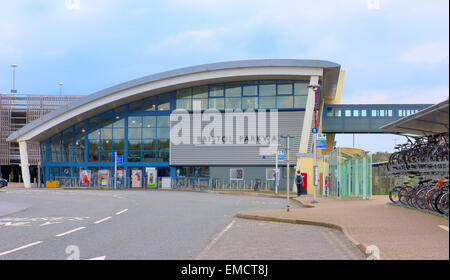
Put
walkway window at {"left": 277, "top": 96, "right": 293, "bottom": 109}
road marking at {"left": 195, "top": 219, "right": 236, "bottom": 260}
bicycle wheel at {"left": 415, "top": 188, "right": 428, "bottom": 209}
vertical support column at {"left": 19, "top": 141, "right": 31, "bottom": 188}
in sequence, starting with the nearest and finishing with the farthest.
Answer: road marking at {"left": 195, "top": 219, "right": 236, "bottom": 260}, bicycle wheel at {"left": 415, "top": 188, "right": 428, "bottom": 209}, walkway window at {"left": 277, "top": 96, "right": 293, "bottom": 109}, vertical support column at {"left": 19, "top": 141, "right": 31, "bottom": 188}

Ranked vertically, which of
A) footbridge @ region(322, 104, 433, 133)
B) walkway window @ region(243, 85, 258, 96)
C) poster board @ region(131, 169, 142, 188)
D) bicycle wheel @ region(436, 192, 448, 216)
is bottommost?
poster board @ region(131, 169, 142, 188)

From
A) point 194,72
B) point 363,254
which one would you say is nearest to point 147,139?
point 194,72

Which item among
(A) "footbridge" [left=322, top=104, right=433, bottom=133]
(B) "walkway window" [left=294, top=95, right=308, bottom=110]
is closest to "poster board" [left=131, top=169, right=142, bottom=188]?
(B) "walkway window" [left=294, top=95, right=308, bottom=110]

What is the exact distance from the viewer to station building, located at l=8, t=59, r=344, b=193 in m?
41.5

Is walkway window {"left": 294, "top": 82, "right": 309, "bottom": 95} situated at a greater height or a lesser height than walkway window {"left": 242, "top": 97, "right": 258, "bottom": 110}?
greater

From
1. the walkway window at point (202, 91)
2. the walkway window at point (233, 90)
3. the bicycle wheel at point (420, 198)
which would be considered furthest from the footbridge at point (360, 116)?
the bicycle wheel at point (420, 198)

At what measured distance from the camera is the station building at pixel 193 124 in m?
41.5

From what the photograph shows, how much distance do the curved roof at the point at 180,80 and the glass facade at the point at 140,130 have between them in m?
1.02

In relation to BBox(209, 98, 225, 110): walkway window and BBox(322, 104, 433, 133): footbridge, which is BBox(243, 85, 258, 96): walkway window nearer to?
BBox(209, 98, 225, 110): walkway window

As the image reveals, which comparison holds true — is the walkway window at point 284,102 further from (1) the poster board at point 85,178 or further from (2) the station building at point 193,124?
(1) the poster board at point 85,178

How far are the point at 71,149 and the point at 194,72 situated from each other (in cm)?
1569

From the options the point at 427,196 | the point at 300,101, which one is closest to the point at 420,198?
the point at 427,196

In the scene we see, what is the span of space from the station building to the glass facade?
0.29ft
